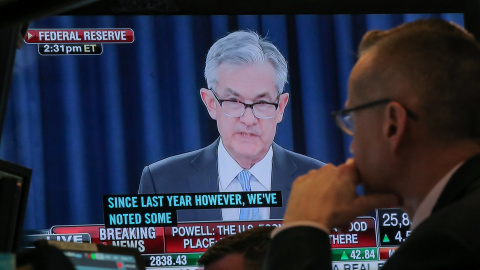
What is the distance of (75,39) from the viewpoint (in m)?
4.47

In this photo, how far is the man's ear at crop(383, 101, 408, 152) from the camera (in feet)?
4.88

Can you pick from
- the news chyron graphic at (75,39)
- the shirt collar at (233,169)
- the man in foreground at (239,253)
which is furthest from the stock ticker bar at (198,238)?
the man in foreground at (239,253)

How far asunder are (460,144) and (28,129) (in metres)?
3.20

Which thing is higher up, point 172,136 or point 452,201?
point 172,136

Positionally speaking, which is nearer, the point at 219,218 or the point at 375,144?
the point at 375,144

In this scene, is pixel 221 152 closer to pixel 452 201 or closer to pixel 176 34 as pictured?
pixel 176 34

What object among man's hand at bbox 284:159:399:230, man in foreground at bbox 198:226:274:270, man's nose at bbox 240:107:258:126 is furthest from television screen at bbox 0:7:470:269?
man's hand at bbox 284:159:399:230

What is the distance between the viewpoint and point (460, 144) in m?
1.47

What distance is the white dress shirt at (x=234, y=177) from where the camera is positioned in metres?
4.39

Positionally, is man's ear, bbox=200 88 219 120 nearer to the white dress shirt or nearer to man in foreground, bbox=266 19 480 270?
the white dress shirt

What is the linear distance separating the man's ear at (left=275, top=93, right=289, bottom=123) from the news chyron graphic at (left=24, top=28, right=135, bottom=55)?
33.4 inches

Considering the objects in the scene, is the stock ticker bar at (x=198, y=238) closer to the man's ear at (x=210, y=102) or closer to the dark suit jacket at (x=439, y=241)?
the man's ear at (x=210, y=102)

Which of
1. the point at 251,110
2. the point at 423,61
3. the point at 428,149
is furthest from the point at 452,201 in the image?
the point at 251,110

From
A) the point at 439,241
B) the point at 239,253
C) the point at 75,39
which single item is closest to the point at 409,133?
the point at 439,241
